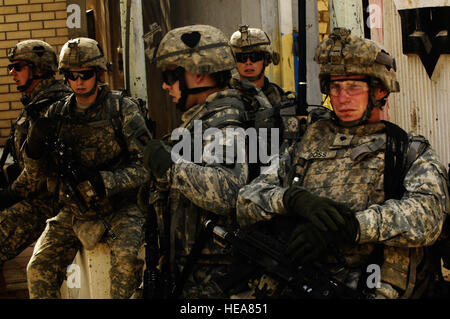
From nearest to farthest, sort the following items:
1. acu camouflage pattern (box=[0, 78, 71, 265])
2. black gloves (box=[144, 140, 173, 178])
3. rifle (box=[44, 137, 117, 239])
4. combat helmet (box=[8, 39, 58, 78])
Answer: black gloves (box=[144, 140, 173, 178]) < rifle (box=[44, 137, 117, 239]) < acu camouflage pattern (box=[0, 78, 71, 265]) < combat helmet (box=[8, 39, 58, 78])

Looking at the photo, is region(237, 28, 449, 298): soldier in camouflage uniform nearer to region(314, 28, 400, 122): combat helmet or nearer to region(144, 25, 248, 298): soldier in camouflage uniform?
region(314, 28, 400, 122): combat helmet

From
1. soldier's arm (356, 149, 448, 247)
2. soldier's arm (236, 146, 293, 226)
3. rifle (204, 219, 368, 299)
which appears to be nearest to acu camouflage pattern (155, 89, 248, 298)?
soldier's arm (236, 146, 293, 226)

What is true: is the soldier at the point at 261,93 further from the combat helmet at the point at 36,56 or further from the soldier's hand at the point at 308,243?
the combat helmet at the point at 36,56

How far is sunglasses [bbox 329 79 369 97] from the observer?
3652mm

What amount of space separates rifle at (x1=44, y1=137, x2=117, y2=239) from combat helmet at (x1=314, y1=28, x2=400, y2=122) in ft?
7.76

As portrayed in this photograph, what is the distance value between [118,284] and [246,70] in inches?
84.1

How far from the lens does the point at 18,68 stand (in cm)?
659

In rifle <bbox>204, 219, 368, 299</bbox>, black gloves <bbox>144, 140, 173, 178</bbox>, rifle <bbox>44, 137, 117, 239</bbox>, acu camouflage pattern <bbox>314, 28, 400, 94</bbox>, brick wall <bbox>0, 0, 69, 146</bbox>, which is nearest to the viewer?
rifle <bbox>204, 219, 368, 299</bbox>

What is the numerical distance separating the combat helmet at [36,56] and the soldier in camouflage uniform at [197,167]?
2684 millimetres

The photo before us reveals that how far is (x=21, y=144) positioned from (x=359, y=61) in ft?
12.4

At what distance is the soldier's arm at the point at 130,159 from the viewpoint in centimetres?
540

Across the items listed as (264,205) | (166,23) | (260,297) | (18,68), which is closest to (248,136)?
(264,205)

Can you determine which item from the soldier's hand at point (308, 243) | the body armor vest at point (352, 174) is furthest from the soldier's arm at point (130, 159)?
the soldier's hand at point (308, 243)
